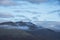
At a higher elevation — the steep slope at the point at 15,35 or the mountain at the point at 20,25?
the mountain at the point at 20,25

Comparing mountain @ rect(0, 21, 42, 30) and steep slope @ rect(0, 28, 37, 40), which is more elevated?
mountain @ rect(0, 21, 42, 30)

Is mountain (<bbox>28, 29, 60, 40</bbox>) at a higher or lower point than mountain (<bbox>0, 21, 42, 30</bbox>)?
lower

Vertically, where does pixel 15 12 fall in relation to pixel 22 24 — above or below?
above

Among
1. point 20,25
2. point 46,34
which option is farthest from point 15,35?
point 46,34

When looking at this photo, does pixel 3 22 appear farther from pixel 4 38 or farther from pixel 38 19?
pixel 38 19

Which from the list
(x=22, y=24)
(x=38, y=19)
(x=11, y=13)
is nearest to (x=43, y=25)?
(x=38, y=19)

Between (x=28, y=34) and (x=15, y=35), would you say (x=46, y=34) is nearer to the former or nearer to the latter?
(x=28, y=34)

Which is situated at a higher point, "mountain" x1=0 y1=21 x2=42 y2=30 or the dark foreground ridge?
"mountain" x1=0 y1=21 x2=42 y2=30

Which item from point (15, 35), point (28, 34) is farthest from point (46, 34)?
point (15, 35)

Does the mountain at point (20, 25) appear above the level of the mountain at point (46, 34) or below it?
above

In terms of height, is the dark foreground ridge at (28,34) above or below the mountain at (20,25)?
below

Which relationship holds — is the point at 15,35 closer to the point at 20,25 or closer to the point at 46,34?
the point at 20,25
